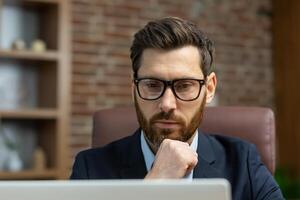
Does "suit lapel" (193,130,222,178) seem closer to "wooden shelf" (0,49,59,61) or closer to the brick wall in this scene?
"wooden shelf" (0,49,59,61)

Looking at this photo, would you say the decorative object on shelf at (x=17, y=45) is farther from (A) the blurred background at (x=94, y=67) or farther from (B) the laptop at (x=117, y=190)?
(B) the laptop at (x=117, y=190)

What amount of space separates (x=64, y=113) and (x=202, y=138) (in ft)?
6.73

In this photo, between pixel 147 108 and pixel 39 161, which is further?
pixel 39 161

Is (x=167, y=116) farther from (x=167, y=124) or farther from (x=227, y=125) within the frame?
(x=227, y=125)

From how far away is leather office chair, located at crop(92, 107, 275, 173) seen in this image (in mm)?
1719

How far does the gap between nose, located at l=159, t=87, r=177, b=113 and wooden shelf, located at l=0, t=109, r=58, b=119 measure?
2210 millimetres

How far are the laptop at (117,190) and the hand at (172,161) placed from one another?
505 millimetres

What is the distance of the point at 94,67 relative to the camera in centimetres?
403

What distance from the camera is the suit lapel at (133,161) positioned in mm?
1534

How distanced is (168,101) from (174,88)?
0.13 ft

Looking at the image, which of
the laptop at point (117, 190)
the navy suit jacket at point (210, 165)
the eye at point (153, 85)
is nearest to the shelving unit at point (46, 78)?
the navy suit jacket at point (210, 165)

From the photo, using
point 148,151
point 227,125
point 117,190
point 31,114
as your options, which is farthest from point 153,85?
point 31,114

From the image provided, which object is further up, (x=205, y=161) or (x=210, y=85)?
(x=210, y=85)

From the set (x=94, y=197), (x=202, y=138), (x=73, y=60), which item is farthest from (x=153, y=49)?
(x=73, y=60)
